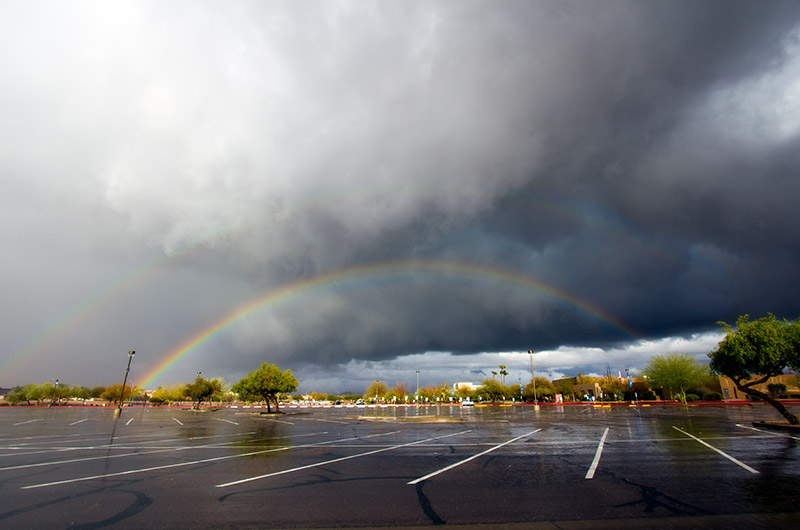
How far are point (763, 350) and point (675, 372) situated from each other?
205 ft

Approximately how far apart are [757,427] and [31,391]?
15168 cm

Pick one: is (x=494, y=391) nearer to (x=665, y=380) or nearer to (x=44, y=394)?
(x=665, y=380)

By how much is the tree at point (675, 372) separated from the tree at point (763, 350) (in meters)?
59.1

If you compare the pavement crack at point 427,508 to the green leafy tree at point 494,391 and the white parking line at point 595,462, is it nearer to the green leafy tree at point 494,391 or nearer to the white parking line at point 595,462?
the white parking line at point 595,462

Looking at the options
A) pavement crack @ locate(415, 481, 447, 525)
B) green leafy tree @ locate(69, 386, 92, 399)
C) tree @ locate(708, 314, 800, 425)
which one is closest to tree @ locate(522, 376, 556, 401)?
tree @ locate(708, 314, 800, 425)

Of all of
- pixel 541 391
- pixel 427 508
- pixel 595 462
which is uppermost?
pixel 541 391

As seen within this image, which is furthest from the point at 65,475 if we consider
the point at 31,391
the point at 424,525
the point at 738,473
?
the point at 31,391

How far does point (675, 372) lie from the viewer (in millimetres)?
75062

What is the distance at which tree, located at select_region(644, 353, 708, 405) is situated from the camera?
245 feet

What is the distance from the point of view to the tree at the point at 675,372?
7456 centimetres

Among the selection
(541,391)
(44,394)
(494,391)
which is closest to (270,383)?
(494,391)

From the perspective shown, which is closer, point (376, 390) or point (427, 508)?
point (427, 508)

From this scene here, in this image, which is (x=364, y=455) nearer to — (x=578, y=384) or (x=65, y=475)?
(x=65, y=475)

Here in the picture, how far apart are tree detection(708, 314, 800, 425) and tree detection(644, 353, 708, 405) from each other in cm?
5909
